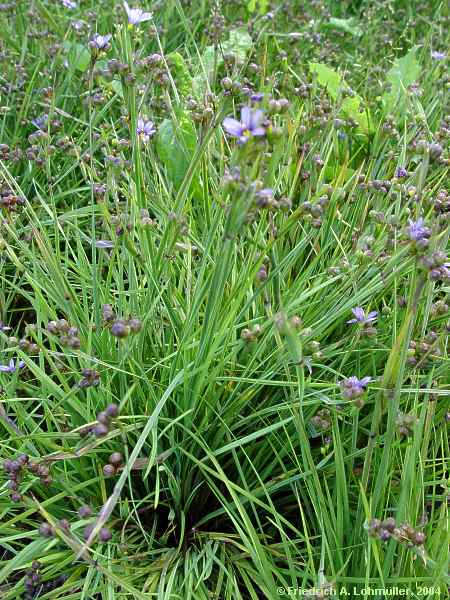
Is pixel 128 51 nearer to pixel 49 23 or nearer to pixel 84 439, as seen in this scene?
pixel 84 439

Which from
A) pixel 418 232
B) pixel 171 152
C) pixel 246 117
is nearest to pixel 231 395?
pixel 418 232

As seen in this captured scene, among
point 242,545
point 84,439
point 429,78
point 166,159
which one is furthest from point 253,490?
point 429,78

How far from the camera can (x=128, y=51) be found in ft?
5.15

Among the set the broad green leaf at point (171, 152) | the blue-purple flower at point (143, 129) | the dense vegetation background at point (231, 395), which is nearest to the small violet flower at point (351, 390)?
the dense vegetation background at point (231, 395)

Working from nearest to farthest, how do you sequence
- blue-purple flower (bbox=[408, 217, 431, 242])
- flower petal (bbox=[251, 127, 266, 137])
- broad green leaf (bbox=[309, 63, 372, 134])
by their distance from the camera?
1. flower petal (bbox=[251, 127, 266, 137])
2. blue-purple flower (bbox=[408, 217, 431, 242])
3. broad green leaf (bbox=[309, 63, 372, 134])

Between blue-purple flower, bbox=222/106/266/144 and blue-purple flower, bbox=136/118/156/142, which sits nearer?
blue-purple flower, bbox=222/106/266/144

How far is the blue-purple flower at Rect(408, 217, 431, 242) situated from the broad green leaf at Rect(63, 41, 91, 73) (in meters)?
1.99

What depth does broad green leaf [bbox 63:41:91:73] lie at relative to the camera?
2961mm

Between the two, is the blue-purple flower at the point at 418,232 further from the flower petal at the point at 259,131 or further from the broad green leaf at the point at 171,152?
the broad green leaf at the point at 171,152

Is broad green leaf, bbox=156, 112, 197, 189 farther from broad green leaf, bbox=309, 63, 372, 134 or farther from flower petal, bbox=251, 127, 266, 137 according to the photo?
flower petal, bbox=251, 127, 266, 137

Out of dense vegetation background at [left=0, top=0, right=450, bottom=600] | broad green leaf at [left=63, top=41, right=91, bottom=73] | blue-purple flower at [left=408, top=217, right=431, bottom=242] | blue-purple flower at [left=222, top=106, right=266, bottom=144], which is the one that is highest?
blue-purple flower at [left=222, top=106, right=266, bottom=144]

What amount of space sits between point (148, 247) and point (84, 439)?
22.1 inches

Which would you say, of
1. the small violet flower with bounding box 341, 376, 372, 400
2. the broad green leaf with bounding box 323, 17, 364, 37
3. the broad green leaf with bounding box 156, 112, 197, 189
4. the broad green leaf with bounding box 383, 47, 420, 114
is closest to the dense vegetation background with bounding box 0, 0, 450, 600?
the small violet flower with bounding box 341, 376, 372, 400

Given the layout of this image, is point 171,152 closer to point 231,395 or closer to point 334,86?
point 334,86
